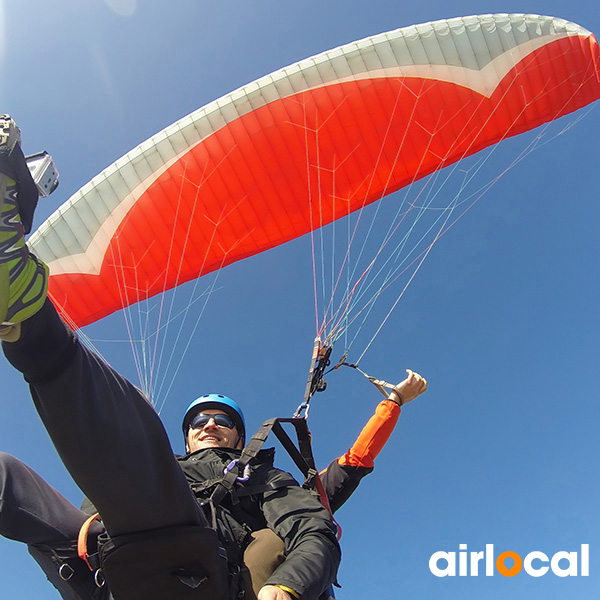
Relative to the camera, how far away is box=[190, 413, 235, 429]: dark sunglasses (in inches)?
131

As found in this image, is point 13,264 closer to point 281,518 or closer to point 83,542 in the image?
point 83,542

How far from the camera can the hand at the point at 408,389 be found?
3730mm

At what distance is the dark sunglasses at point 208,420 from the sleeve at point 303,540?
1.07 meters

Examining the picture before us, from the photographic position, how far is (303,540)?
6.59 ft

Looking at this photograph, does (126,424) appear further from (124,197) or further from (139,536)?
(124,197)

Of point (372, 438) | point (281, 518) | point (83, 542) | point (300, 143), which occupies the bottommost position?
point (83, 542)

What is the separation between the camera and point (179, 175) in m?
5.80

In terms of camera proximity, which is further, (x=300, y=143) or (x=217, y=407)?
(x=300, y=143)

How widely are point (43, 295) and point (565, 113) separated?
6.64 meters

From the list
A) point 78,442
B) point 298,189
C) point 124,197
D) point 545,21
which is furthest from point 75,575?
point 545,21

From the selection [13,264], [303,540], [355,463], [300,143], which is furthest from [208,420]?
[300,143]

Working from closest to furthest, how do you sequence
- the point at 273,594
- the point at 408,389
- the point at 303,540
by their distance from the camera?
the point at 273,594, the point at 303,540, the point at 408,389

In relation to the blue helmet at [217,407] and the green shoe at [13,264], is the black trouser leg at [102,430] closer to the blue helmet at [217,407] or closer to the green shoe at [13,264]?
the green shoe at [13,264]

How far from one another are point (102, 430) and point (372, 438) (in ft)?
6.81
